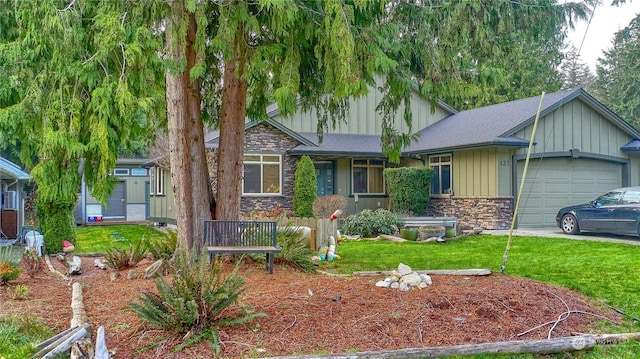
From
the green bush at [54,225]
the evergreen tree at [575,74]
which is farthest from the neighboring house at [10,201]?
the evergreen tree at [575,74]

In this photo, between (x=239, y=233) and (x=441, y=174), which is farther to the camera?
(x=441, y=174)

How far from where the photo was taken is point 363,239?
14578 millimetres

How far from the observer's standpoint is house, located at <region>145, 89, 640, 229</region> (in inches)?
653

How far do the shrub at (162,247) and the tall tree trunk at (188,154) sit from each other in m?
0.67

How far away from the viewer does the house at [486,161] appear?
16.6 meters

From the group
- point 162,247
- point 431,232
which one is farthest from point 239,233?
point 431,232

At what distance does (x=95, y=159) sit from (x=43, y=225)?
268 inches

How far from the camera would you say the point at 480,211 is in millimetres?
16953

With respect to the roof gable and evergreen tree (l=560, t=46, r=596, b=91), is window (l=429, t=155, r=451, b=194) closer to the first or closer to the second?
the roof gable

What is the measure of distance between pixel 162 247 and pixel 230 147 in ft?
6.27

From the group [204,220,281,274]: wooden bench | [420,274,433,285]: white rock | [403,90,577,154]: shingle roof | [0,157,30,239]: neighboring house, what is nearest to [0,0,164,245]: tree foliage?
[204,220,281,274]: wooden bench

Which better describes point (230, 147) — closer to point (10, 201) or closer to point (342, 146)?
point (10, 201)

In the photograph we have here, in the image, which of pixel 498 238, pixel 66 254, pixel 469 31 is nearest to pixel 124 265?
pixel 66 254

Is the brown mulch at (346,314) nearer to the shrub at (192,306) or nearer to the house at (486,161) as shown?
the shrub at (192,306)
